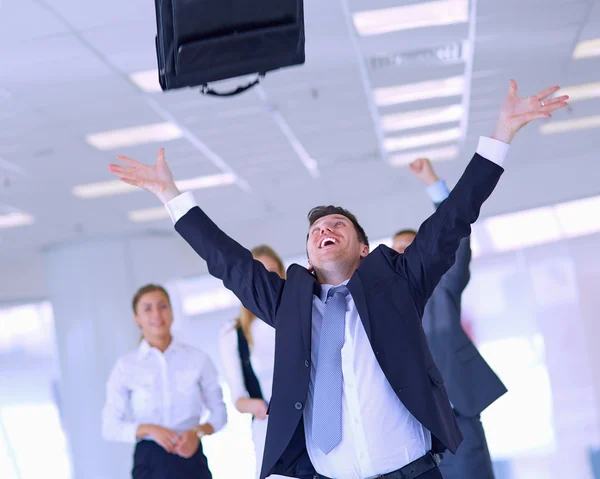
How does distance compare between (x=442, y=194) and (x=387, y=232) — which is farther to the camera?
(x=387, y=232)

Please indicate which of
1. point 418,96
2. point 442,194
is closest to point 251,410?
point 442,194

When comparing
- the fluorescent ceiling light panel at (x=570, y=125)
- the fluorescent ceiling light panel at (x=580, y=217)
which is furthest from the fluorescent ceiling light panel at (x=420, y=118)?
the fluorescent ceiling light panel at (x=580, y=217)

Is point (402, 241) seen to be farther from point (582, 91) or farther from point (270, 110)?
point (582, 91)

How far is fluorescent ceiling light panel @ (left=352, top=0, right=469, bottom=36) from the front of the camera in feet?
17.6

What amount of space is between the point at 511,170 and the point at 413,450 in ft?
32.7

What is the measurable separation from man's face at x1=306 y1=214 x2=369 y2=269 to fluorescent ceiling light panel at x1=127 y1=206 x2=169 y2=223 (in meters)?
7.89

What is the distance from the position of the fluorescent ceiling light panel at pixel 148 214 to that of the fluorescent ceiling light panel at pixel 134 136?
2934 mm

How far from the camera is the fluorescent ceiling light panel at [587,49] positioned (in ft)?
22.1

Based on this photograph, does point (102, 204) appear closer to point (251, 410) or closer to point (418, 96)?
point (418, 96)

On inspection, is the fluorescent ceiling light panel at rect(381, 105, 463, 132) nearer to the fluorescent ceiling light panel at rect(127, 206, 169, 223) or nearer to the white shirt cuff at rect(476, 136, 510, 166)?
the fluorescent ceiling light panel at rect(127, 206, 169, 223)

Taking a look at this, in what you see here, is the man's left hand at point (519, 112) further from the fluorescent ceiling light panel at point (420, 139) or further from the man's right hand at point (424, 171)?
the fluorescent ceiling light panel at point (420, 139)

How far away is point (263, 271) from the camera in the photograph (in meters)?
2.42

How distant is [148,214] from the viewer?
10.7 meters

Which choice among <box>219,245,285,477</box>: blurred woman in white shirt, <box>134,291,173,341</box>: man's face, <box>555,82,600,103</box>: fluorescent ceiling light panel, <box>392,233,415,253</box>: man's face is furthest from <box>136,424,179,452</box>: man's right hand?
<box>555,82,600,103</box>: fluorescent ceiling light panel
